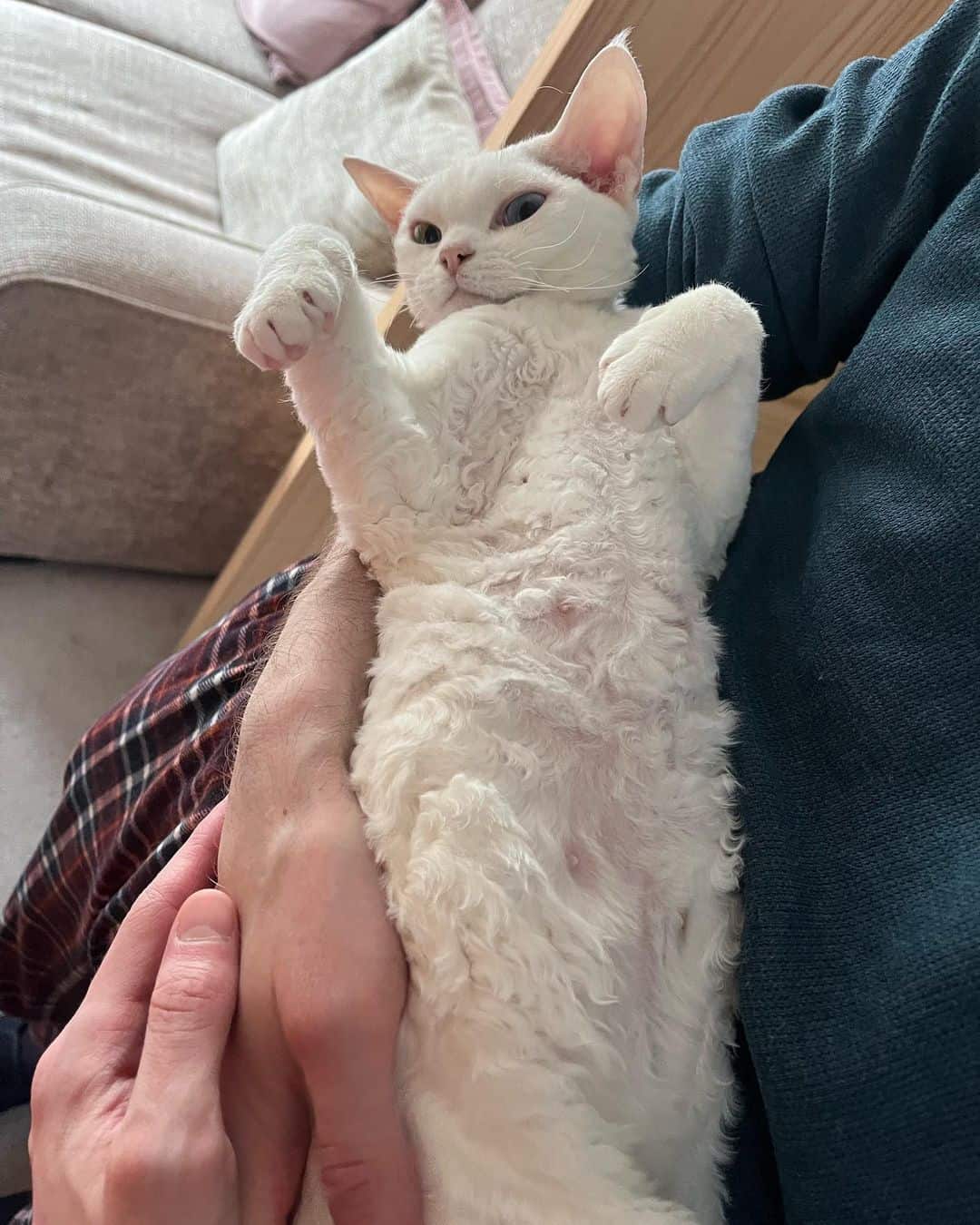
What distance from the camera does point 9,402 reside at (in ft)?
3.64

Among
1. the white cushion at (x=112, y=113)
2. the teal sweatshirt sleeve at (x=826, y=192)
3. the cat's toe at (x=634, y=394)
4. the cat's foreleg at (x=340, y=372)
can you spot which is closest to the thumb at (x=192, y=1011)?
the cat's foreleg at (x=340, y=372)

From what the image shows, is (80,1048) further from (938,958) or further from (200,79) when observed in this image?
(200,79)

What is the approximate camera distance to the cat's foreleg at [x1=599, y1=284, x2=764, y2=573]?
0.56 meters

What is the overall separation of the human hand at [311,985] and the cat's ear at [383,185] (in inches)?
23.1

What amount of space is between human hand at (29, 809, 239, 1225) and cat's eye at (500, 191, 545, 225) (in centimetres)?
65

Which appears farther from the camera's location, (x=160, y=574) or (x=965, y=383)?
(x=160, y=574)

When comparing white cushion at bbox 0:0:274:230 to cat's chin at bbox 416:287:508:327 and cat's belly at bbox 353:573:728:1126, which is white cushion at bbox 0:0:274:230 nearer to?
cat's chin at bbox 416:287:508:327

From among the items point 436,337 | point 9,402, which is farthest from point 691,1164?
point 9,402

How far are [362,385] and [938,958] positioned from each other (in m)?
0.54

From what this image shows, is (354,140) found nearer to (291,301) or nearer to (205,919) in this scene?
(291,301)

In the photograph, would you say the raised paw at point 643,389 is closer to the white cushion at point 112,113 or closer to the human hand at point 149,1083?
the human hand at point 149,1083

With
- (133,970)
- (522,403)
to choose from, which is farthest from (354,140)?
(133,970)

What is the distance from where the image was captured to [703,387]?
1.91 ft

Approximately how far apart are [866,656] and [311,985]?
411 mm
